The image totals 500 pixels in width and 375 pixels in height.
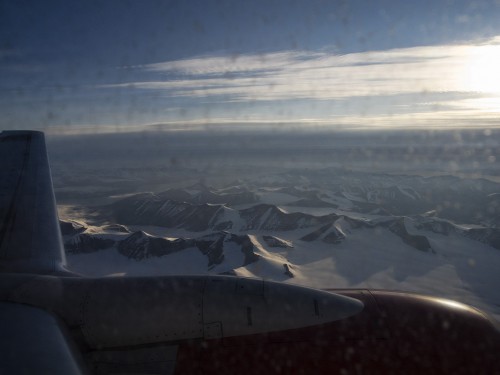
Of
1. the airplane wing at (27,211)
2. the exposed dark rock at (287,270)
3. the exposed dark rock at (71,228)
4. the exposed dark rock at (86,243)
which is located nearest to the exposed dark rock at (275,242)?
the exposed dark rock at (287,270)

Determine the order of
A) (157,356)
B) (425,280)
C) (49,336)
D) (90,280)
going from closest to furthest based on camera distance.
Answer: (49,336), (157,356), (90,280), (425,280)

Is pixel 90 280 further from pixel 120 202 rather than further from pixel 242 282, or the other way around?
pixel 120 202

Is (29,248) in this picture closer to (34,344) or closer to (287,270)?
(34,344)

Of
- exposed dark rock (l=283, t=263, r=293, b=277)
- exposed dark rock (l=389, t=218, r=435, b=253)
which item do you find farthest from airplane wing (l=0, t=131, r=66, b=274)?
exposed dark rock (l=389, t=218, r=435, b=253)

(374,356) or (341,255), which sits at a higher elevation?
(374,356)

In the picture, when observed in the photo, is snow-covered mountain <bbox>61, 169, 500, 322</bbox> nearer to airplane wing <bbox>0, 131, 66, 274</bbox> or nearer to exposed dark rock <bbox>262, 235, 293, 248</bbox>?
exposed dark rock <bbox>262, 235, 293, 248</bbox>

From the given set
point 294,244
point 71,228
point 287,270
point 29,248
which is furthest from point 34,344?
point 71,228

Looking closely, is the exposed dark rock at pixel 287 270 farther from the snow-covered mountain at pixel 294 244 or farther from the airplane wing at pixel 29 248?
the airplane wing at pixel 29 248

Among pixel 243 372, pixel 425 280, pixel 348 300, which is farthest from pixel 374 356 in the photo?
pixel 425 280

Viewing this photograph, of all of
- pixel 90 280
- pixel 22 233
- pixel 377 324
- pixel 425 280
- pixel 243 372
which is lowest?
pixel 425 280
